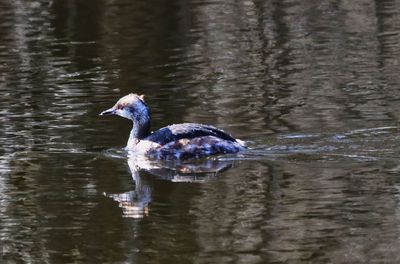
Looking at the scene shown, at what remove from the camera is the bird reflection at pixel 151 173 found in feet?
34.0

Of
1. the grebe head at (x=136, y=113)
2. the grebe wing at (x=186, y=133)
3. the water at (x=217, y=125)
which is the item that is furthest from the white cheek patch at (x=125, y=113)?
the grebe wing at (x=186, y=133)

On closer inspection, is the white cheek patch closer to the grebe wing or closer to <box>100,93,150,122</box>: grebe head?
<box>100,93,150,122</box>: grebe head

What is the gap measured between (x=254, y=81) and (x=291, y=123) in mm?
3322

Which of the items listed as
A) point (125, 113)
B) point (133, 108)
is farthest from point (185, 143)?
point (125, 113)

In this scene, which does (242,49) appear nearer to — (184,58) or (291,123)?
(184,58)

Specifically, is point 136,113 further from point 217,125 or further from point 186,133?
point 217,125

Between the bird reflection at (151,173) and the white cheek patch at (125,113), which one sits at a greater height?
the white cheek patch at (125,113)

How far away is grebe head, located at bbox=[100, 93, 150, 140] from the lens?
12.9 meters

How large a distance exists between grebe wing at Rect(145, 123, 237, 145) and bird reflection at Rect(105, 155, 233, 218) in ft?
0.85

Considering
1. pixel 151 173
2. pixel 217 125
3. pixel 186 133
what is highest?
pixel 186 133

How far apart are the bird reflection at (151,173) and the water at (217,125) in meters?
0.03

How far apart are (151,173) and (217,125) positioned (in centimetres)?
224

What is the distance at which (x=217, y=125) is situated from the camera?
13.7m

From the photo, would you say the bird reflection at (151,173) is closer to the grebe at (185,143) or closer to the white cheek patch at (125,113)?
the grebe at (185,143)
